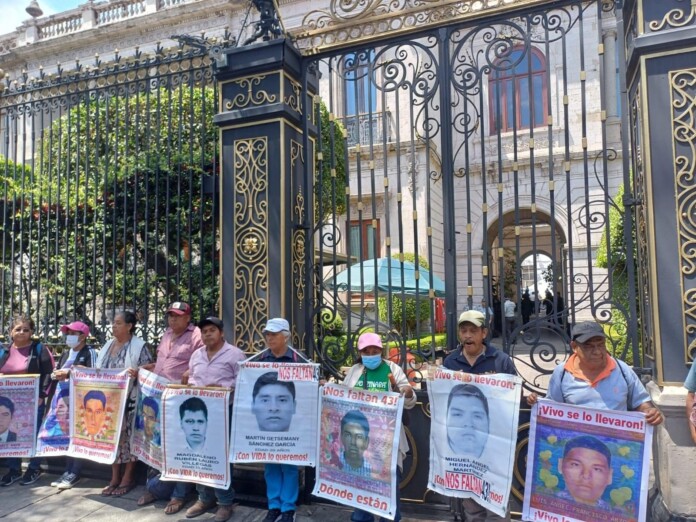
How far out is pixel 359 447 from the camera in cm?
370

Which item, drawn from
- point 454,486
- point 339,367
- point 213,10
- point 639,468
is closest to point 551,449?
point 639,468

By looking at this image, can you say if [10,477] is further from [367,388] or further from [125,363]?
[367,388]

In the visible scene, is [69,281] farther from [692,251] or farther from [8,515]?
[692,251]

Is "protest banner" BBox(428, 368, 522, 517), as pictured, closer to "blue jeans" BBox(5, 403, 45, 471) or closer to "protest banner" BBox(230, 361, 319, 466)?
"protest banner" BBox(230, 361, 319, 466)

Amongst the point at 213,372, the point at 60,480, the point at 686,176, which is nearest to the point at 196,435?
the point at 213,372

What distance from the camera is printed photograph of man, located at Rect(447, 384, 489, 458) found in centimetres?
340

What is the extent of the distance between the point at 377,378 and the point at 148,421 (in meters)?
2.22

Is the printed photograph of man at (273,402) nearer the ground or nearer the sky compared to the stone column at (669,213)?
nearer the ground

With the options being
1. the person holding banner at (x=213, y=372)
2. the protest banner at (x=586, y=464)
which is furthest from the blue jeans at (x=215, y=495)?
the protest banner at (x=586, y=464)

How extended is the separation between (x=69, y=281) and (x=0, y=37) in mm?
18766

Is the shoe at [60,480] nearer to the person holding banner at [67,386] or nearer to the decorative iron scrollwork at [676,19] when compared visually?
the person holding banner at [67,386]

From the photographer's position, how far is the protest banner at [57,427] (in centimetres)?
493

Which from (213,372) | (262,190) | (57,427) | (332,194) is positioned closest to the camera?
(213,372)

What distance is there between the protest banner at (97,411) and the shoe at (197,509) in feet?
3.03
